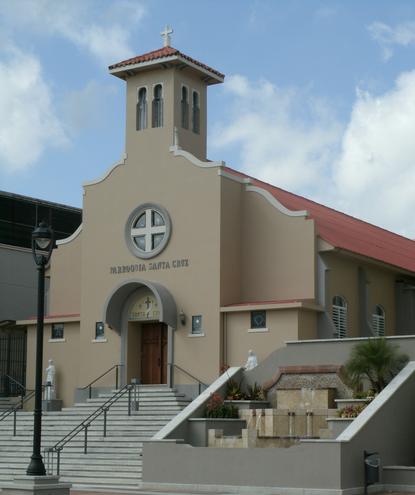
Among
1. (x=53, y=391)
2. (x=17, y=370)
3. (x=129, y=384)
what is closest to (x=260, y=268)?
(x=129, y=384)

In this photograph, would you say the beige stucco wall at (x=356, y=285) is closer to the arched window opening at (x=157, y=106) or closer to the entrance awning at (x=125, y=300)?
the entrance awning at (x=125, y=300)

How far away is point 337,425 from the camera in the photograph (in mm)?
25172

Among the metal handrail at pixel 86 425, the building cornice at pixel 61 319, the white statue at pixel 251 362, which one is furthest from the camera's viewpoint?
the building cornice at pixel 61 319

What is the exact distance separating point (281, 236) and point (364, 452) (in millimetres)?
11113

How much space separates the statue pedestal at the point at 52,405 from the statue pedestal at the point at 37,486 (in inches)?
628

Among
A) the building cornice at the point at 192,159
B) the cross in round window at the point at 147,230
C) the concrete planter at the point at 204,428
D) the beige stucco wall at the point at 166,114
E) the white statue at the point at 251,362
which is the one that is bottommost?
the concrete planter at the point at 204,428

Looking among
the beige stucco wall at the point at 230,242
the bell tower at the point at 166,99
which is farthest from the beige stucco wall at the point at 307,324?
the bell tower at the point at 166,99

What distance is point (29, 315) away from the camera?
46.0 meters

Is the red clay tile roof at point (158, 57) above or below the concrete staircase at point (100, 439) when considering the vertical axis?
above

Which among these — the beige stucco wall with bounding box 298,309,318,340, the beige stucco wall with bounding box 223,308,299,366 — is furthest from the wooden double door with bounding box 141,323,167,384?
the beige stucco wall with bounding box 298,309,318,340

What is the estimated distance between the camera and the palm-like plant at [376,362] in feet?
88.7

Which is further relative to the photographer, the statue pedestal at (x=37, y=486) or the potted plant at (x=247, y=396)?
the potted plant at (x=247, y=396)

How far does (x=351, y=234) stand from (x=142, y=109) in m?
8.92

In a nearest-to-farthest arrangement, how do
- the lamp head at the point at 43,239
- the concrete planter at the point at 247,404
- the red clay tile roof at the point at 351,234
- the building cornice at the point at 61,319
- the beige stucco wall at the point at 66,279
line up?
the lamp head at the point at 43,239 → the concrete planter at the point at 247,404 → the red clay tile roof at the point at 351,234 → the building cornice at the point at 61,319 → the beige stucco wall at the point at 66,279
